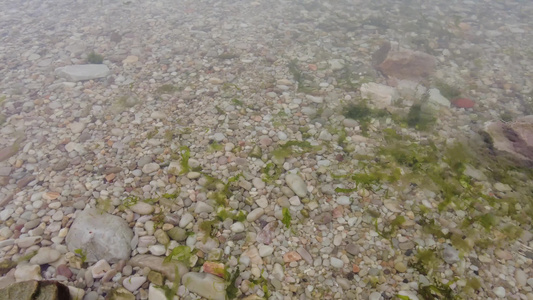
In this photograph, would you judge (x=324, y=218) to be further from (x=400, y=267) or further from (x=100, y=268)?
(x=100, y=268)

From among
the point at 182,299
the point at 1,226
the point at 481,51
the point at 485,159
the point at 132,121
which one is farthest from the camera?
the point at 481,51

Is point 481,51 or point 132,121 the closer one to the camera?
point 132,121

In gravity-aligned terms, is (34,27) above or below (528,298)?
above

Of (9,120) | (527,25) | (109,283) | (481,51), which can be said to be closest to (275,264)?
(109,283)

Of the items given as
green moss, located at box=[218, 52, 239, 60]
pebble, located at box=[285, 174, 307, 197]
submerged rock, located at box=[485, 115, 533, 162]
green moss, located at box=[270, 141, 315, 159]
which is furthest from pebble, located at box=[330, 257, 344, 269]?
green moss, located at box=[218, 52, 239, 60]

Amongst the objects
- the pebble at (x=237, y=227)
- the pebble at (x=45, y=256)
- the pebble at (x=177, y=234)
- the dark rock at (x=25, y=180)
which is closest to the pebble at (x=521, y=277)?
the pebble at (x=237, y=227)

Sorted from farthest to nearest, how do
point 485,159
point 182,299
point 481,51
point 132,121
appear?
point 481,51 → point 132,121 → point 485,159 → point 182,299

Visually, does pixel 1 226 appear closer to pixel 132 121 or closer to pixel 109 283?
pixel 109 283

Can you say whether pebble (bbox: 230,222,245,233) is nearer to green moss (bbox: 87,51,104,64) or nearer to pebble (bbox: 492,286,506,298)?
pebble (bbox: 492,286,506,298)
